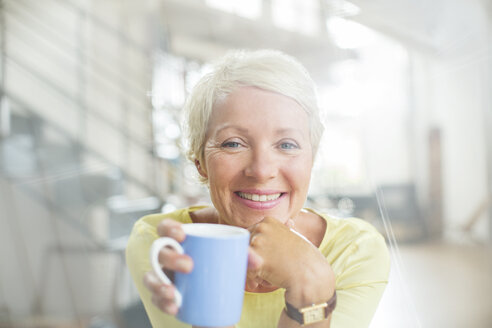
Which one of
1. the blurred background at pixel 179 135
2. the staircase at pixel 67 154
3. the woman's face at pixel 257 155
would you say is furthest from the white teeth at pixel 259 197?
the staircase at pixel 67 154

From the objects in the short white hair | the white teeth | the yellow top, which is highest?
the short white hair

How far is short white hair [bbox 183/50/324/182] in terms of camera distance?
0.27m

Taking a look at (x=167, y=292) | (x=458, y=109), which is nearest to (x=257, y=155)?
(x=167, y=292)

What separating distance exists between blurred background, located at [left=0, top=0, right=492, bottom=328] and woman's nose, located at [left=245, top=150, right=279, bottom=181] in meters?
0.11

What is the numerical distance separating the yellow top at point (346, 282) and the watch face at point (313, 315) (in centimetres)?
4

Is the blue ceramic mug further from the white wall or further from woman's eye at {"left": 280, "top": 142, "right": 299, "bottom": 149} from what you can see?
the white wall

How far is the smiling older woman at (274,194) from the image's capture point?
245 mm

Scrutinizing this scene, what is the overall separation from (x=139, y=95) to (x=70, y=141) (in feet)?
0.96

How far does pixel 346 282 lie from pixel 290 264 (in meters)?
0.10

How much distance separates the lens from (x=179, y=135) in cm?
48

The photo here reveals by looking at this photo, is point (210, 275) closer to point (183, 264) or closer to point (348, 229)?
point (183, 264)

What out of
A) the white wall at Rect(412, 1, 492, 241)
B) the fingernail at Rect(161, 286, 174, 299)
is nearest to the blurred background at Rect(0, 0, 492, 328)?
the white wall at Rect(412, 1, 492, 241)

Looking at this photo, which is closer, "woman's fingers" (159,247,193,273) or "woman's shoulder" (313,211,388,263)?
"woman's fingers" (159,247,193,273)

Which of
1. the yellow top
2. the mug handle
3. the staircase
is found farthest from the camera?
the staircase
